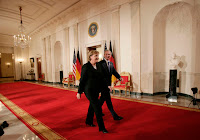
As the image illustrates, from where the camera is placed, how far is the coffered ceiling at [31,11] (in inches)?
290

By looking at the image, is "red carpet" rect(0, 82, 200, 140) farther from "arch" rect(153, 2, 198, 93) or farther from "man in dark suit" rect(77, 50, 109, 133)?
"arch" rect(153, 2, 198, 93)

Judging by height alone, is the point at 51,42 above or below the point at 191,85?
above

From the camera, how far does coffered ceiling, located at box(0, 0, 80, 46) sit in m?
7.36

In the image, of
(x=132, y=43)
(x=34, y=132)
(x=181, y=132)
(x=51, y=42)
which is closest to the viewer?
(x=181, y=132)

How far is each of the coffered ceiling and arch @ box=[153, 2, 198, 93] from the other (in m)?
5.43

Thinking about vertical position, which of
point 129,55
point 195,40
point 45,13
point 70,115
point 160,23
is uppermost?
point 45,13

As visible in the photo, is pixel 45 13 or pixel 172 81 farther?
pixel 45 13

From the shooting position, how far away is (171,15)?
5066 millimetres

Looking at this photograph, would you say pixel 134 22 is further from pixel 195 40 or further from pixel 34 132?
pixel 34 132

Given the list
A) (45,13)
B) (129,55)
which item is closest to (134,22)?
(129,55)

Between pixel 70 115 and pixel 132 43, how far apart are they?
4.25 meters

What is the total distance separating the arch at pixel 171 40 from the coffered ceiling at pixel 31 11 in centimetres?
543

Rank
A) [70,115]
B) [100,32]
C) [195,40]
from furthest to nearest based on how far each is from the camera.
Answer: [100,32], [195,40], [70,115]

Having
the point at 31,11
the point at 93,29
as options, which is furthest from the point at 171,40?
the point at 31,11
